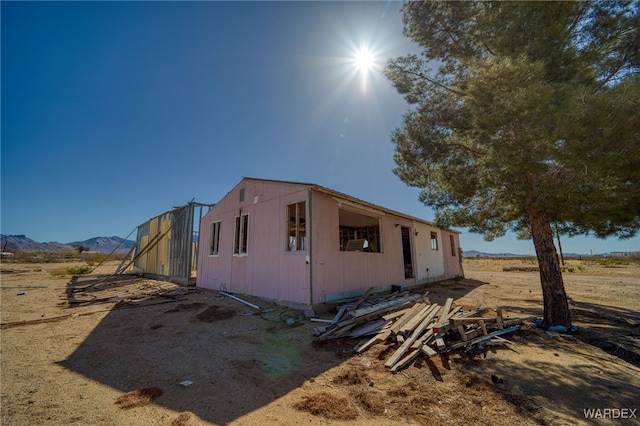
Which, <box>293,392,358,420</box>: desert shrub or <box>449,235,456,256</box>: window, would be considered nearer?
<box>293,392,358,420</box>: desert shrub

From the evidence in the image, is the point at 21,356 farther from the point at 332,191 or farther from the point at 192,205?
the point at 192,205

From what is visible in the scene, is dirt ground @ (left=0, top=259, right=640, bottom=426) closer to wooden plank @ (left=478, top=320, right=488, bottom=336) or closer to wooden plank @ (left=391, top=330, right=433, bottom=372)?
wooden plank @ (left=391, top=330, right=433, bottom=372)

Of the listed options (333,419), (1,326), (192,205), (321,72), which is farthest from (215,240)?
(333,419)

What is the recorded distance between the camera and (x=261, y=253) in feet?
28.7

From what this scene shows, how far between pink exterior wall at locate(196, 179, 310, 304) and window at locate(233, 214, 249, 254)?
8.5 inches

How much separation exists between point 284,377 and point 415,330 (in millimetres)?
2784

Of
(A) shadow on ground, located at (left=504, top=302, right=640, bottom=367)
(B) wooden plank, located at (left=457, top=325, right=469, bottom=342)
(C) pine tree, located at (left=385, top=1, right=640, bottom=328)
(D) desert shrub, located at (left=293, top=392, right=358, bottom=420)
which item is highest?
(C) pine tree, located at (left=385, top=1, right=640, bottom=328)

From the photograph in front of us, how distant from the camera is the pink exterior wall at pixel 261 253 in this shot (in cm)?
758

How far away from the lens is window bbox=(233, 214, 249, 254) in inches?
386

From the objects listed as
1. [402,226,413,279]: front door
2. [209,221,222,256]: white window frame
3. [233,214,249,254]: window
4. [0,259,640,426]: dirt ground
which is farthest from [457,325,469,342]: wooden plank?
[209,221,222,256]: white window frame

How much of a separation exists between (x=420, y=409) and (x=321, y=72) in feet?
35.4

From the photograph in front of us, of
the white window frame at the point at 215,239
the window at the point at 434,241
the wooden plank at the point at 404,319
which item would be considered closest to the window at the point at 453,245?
the window at the point at 434,241

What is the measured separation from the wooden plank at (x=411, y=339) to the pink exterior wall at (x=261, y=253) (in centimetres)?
307

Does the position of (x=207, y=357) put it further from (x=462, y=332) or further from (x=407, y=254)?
(x=407, y=254)
